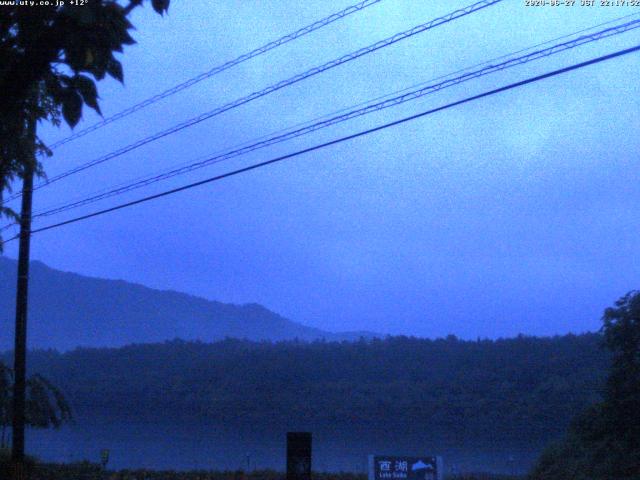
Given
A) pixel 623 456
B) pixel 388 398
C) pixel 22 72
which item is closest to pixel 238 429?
pixel 388 398

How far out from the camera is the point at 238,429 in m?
32.6

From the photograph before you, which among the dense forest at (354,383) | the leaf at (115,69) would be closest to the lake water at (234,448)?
the dense forest at (354,383)

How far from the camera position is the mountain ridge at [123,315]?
9562 cm

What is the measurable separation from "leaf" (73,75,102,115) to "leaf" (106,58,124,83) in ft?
0.70

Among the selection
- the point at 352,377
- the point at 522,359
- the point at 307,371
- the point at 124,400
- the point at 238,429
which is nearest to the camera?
the point at 522,359

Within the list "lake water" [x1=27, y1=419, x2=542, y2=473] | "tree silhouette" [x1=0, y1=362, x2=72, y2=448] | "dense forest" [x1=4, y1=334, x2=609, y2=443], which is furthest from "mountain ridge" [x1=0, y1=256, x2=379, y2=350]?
"tree silhouette" [x1=0, y1=362, x2=72, y2=448]

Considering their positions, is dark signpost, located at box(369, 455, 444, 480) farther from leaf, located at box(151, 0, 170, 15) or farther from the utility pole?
the utility pole

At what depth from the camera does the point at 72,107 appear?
632cm

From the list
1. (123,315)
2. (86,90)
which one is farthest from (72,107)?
(123,315)

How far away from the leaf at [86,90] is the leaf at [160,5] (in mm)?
781

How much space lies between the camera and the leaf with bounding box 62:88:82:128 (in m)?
6.31

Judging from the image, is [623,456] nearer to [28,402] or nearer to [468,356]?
[28,402]

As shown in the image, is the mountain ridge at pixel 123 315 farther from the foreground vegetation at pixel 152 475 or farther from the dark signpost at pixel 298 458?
the dark signpost at pixel 298 458

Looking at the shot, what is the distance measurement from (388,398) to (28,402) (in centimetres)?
1605
